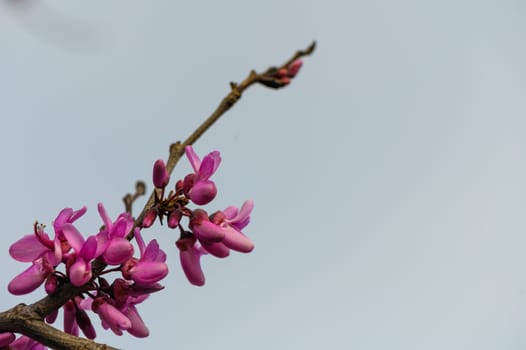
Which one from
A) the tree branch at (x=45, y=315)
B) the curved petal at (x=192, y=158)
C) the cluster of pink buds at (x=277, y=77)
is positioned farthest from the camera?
the cluster of pink buds at (x=277, y=77)

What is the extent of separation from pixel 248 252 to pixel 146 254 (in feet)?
0.98

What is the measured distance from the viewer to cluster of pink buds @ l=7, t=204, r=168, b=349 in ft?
6.37

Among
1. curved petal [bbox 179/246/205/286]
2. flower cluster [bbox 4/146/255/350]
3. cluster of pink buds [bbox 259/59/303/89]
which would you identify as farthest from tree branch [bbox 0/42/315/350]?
cluster of pink buds [bbox 259/59/303/89]

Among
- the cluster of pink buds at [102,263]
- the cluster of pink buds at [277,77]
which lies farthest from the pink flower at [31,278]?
the cluster of pink buds at [277,77]

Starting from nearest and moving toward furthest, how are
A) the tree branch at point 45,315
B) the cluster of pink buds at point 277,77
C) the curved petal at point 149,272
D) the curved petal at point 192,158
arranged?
the tree branch at point 45,315
the curved petal at point 149,272
the curved petal at point 192,158
the cluster of pink buds at point 277,77

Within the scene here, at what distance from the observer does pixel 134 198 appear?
10.6 feet

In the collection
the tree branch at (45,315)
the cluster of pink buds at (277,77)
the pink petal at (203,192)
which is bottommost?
the tree branch at (45,315)

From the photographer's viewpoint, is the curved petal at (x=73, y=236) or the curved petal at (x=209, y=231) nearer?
the curved petal at (x=73, y=236)

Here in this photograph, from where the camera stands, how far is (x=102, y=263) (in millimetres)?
1992

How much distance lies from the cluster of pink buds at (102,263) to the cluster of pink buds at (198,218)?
0.10 metres

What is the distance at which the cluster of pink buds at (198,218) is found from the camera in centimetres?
209

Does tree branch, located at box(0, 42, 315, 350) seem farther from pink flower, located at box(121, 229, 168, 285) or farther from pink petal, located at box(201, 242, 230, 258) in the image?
pink petal, located at box(201, 242, 230, 258)

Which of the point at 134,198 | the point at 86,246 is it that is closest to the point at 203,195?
the point at 86,246

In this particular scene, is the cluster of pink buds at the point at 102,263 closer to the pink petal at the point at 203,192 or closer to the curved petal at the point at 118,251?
the curved petal at the point at 118,251
